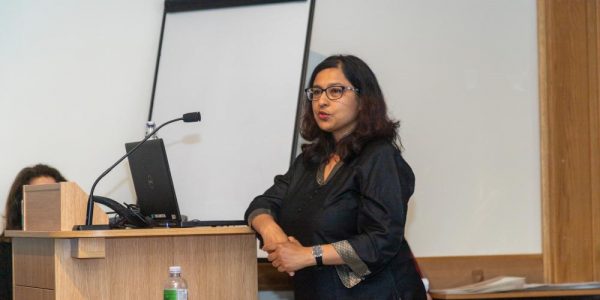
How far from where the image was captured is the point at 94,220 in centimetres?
270

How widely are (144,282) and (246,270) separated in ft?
1.08

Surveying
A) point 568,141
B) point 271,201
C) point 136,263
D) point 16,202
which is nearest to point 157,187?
point 136,263

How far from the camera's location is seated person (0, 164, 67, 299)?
366 centimetres

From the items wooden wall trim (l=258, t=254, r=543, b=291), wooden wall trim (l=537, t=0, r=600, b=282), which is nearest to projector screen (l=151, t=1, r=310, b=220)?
wooden wall trim (l=258, t=254, r=543, b=291)

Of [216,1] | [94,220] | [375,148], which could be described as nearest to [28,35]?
[216,1]

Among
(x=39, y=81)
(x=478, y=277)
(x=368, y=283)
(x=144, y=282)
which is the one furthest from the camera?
(x=39, y=81)

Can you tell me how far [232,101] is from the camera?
12.9 ft

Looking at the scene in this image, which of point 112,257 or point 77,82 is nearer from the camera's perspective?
point 112,257

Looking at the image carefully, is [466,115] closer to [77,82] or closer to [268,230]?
[268,230]

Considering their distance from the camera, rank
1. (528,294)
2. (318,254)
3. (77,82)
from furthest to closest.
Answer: (77,82) < (528,294) < (318,254)

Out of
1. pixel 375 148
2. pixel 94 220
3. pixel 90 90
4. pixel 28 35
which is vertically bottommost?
pixel 94 220

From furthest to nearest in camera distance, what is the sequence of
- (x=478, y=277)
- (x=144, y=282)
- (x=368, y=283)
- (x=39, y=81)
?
(x=39, y=81) → (x=478, y=277) → (x=144, y=282) → (x=368, y=283)

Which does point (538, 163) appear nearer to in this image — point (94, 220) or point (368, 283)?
point (368, 283)

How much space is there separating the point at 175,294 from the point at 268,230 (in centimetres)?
34
